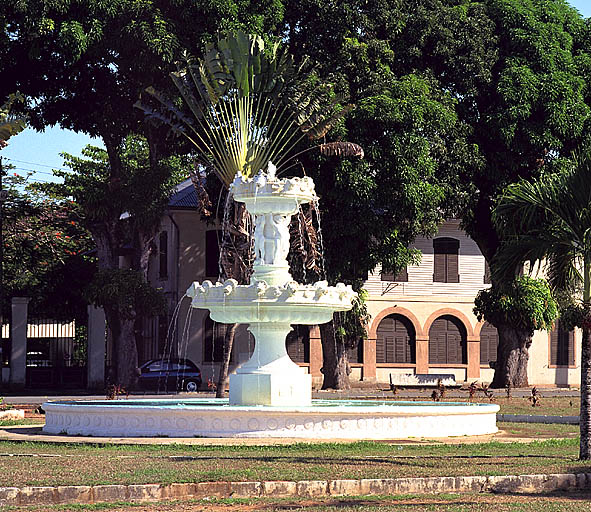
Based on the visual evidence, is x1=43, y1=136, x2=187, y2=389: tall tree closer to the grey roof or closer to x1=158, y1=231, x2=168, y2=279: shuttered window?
the grey roof

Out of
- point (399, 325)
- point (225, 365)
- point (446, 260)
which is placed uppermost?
point (446, 260)

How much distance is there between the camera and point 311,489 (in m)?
12.9

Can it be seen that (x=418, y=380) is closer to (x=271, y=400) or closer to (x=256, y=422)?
(x=271, y=400)

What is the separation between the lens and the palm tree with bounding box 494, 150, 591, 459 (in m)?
16.4

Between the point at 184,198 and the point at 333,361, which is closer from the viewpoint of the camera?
the point at 333,361

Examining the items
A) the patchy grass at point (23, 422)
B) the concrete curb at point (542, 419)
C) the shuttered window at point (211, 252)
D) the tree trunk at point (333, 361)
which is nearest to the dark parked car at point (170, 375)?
the shuttered window at point (211, 252)

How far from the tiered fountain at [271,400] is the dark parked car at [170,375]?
56.5ft

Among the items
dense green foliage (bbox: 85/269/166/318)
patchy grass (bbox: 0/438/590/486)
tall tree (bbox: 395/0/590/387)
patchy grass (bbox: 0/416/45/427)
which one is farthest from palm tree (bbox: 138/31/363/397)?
patchy grass (bbox: 0/438/590/486)

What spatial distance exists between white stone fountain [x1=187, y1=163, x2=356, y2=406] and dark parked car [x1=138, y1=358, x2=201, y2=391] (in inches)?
764

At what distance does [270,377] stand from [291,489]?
847cm

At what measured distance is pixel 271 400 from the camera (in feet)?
70.3

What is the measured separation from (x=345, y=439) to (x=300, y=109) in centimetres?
1708

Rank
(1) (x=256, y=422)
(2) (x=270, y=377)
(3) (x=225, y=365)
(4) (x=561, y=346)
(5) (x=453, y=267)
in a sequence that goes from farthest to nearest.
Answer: (4) (x=561, y=346) < (5) (x=453, y=267) < (3) (x=225, y=365) < (2) (x=270, y=377) < (1) (x=256, y=422)

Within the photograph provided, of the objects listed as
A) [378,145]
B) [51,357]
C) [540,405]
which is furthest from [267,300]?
[51,357]
